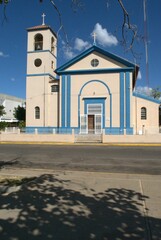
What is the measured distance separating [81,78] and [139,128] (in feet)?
31.0

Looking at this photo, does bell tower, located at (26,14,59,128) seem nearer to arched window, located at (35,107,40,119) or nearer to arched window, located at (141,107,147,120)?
arched window, located at (35,107,40,119)

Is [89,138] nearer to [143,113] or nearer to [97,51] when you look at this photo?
A: [143,113]

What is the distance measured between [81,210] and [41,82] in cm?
2881

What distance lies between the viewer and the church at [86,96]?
95.9ft

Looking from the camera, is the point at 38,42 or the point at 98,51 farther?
the point at 38,42

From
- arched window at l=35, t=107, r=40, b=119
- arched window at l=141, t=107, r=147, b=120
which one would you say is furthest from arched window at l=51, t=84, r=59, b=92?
arched window at l=141, t=107, r=147, b=120

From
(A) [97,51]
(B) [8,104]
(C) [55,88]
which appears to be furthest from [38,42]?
(B) [8,104]

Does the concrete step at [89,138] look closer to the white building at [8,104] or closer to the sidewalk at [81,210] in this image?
the sidewalk at [81,210]

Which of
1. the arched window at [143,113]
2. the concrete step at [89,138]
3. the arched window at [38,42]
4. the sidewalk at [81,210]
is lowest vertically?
the sidewalk at [81,210]

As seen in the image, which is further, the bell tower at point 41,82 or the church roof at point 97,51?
the bell tower at point 41,82

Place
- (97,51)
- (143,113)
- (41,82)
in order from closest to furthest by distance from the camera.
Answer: (97,51) → (143,113) → (41,82)

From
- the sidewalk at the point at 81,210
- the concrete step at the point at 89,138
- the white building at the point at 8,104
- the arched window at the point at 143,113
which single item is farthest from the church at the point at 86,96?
the white building at the point at 8,104

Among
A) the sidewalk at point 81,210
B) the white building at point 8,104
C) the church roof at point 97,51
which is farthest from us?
the white building at point 8,104

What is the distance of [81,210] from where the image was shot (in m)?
4.72
